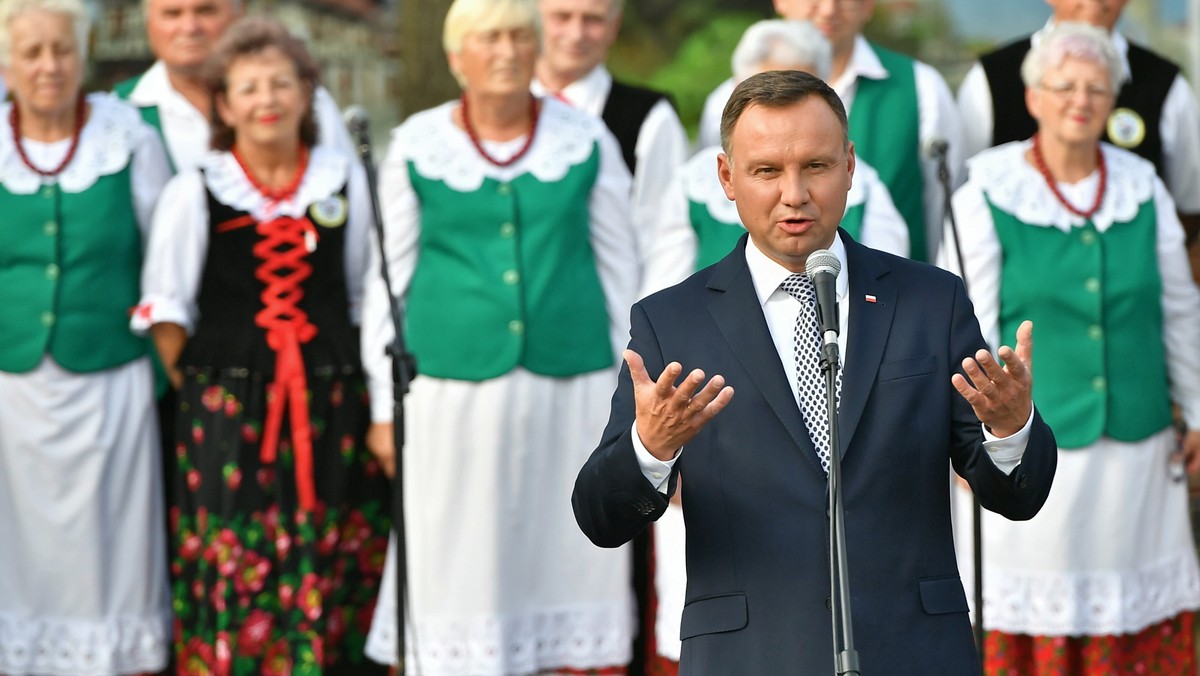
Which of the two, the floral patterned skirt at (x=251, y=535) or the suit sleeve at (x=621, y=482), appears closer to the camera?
the suit sleeve at (x=621, y=482)

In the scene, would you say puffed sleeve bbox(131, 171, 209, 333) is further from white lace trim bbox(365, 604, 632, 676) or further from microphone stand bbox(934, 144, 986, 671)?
microphone stand bbox(934, 144, 986, 671)

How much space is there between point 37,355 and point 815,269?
3.34m

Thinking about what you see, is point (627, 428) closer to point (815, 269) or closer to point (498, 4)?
point (815, 269)

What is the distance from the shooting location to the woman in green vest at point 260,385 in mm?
5305

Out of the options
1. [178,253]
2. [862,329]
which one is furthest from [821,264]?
[178,253]

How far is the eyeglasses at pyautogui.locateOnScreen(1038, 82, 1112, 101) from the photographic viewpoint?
5.16 meters

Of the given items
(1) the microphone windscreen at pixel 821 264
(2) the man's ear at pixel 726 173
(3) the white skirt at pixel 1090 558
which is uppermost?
(2) the man's ear at pixel 726 173

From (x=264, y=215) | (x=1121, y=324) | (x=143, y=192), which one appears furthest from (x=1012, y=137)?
(x=143, y=192)

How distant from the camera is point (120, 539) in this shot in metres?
5.41

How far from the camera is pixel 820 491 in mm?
2770

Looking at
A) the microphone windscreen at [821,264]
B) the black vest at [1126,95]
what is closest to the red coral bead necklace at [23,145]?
the black vest at [1126,95]

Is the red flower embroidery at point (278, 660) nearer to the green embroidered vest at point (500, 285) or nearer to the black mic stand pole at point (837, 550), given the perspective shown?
the green embroidered vest at point (500, 285)

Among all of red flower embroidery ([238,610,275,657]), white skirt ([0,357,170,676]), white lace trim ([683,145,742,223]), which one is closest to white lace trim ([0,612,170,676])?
white skirt ([0,357,170,676])

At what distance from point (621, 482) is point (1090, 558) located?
9.41ft
